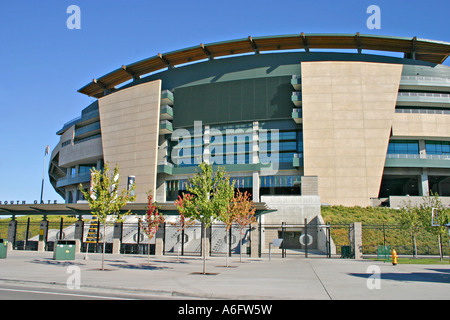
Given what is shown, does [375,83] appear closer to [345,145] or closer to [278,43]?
[345,145]

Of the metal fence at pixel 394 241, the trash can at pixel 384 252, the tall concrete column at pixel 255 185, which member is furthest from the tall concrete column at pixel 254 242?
the tall concrete column at pixel 255 185

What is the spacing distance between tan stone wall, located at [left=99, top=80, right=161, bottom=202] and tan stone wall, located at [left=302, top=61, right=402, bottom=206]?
90.1ft

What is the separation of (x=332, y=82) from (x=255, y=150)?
17.6 meters

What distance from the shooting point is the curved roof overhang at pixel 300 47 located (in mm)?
66562

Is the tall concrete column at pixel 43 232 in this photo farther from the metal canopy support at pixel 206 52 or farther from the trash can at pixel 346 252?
the metal canopy support at pixel 206 52

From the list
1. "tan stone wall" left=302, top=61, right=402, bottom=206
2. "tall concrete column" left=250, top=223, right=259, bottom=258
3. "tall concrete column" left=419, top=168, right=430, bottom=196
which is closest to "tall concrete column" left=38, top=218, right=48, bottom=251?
"tall concrete column" left=250, top=223, right=259, bottom=258

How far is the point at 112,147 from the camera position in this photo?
74.6 m

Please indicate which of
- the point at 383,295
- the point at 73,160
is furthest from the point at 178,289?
the point at 73,160

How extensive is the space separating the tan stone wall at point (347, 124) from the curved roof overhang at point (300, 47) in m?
6.40

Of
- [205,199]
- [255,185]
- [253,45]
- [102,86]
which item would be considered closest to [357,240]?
[205,199]

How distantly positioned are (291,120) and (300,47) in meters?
13.9

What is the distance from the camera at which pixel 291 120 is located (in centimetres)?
6825

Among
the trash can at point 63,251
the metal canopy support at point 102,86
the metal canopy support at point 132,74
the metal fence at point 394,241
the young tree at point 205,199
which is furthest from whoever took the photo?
the metal canopy support at point 102,86

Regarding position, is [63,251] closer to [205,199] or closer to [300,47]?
[205,199]
